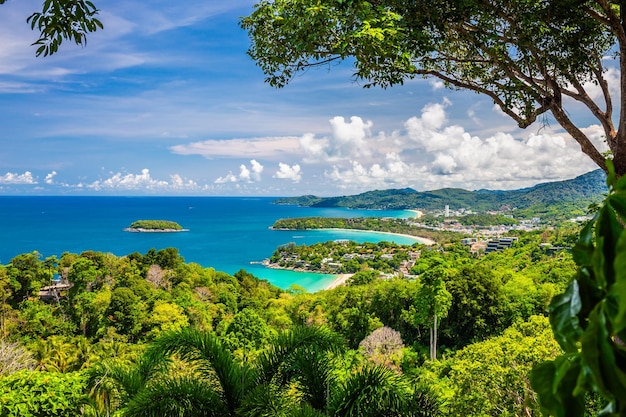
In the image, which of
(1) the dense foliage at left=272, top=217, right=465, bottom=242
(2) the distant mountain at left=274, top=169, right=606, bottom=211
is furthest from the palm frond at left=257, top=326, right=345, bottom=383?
(1) the dense foliage at left=272, top=217, right=465, bottom=242

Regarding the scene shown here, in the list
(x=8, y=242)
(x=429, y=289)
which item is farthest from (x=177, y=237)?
(x=429, y=289)

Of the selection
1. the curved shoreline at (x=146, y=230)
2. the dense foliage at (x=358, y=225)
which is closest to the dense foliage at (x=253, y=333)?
the dense foliage at (x=358, y=225)

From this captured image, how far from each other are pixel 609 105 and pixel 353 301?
675 inches

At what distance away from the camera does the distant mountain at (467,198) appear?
7919cm

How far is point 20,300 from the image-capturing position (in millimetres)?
17500

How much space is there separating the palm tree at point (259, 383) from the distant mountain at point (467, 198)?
231 feet

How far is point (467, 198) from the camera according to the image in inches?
4520

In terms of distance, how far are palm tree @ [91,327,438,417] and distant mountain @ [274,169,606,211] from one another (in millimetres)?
70412

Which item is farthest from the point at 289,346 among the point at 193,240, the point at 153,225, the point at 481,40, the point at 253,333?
the point at 153,225

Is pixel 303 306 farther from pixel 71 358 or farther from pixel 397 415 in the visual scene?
pixel 397 415

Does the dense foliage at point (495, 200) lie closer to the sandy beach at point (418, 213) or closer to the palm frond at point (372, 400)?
the sandy beach at point (418, 213)

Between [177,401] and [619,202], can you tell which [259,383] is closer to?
[177,401]

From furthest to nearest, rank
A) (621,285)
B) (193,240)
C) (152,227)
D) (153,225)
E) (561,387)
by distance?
1. (153,225)
2. (152,227)
3. (193,240)
4. (561,387)
5. (621,285)

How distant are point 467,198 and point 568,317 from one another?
121m
